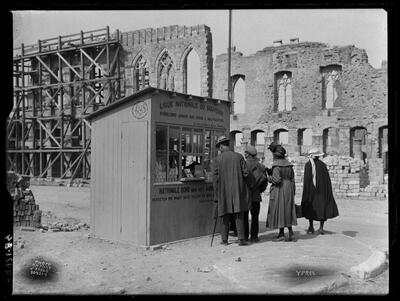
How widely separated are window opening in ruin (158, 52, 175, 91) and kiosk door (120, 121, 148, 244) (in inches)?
715

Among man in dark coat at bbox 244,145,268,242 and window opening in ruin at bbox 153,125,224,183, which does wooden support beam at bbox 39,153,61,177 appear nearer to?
window opening in ruin at bbox 153,125,224,183

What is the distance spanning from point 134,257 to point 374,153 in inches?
822

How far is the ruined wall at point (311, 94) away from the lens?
84.7 ft

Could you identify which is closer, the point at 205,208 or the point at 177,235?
the point at 177,235

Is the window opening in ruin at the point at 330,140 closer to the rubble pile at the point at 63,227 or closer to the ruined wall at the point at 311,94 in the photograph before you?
the ruined wall at the point at 311,94

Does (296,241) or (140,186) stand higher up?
(140,186)

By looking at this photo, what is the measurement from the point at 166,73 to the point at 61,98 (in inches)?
265

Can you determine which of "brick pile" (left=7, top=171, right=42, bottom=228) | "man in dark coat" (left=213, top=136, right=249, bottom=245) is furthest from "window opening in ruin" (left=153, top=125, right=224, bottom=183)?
"brick pile" (left=7, top=171, right=42, bottom=228)

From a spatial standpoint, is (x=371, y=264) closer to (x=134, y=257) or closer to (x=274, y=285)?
(x=274, y=285)

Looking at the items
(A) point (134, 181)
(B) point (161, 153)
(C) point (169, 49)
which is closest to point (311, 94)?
(C) point (169, 49)

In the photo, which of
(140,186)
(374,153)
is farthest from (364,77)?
(140,186)

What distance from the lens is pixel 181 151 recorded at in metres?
8.72

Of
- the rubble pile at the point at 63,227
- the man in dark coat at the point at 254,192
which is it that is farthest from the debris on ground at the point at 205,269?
the rubble pile at the point at 63,227
